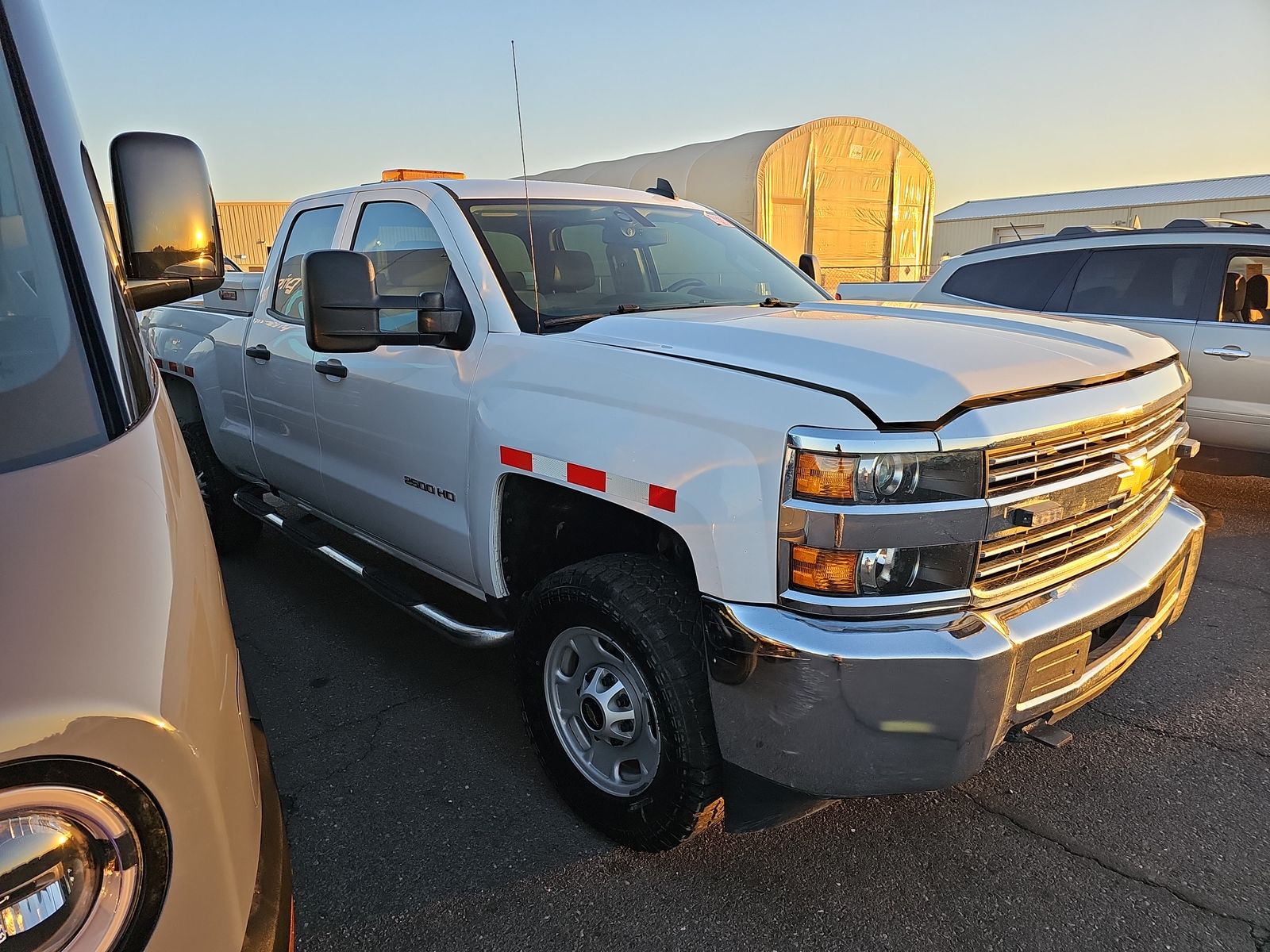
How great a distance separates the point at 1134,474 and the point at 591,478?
1.44 m

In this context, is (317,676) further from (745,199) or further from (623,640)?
(745,199)

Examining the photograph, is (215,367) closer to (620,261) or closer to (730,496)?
(620,261)

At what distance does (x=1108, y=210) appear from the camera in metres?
26.5

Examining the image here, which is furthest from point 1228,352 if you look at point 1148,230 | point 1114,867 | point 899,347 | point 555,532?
point 555,532

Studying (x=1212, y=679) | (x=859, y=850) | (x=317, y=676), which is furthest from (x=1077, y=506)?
(x=317, y=676)

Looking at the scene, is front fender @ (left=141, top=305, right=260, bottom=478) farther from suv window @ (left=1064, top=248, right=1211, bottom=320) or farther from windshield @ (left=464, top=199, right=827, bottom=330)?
suv window @ (left=1064, top=248, right=1211, bottom=320)

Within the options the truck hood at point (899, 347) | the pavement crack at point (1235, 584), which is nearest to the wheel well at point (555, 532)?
the truck hood at point (899, 347)

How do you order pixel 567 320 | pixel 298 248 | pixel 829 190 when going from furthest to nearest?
pixel 829 190 → pixel 298 248 → pixel 567 320

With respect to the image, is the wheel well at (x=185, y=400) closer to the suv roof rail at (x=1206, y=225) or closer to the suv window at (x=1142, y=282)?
the suv window at (x=1142, y=282)

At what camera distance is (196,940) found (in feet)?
3.64

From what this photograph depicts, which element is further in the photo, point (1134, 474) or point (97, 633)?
point (1134, 474)

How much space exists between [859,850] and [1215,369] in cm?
465

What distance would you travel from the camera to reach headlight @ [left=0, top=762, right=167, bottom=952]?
3.11 feet

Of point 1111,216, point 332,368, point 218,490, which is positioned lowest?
point 218,490
